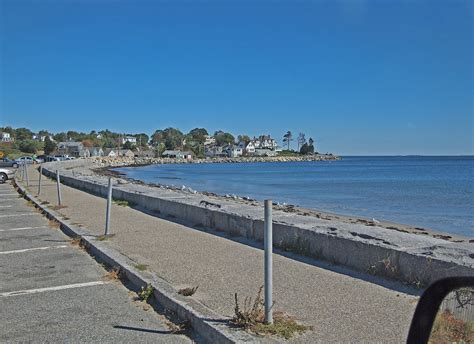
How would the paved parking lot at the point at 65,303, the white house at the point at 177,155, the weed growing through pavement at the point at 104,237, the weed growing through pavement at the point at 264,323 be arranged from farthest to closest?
the white house at the point at 177,155 → the weed growing through pavement at the point at 104,237 → the paved parking lot at the point at 65,303 → the weed growing through pavement at the point at 264,323

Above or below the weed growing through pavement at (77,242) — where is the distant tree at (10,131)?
above

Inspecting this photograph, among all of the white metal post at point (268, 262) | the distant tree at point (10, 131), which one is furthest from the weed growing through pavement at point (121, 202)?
the distant tree at point (10, 131)

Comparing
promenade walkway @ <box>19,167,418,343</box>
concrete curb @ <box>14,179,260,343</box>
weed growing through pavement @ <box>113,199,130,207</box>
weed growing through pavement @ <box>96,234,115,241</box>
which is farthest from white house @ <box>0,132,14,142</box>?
concrete curb @ <box>14,179,260,343</box>

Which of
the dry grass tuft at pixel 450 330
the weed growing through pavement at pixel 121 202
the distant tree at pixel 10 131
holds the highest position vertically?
the distant tree at pixel 10 131

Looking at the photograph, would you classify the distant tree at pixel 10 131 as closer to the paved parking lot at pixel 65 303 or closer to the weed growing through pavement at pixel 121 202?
the weed growing through pavement at pixel 121 202

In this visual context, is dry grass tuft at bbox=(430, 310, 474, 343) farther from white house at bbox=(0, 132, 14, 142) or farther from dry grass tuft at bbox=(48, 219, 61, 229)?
white house at bbox=(0, 132, 14, 142)

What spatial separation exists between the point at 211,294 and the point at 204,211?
5.82 m

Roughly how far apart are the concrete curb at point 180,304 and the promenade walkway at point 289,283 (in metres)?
0.19

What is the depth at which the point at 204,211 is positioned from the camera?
11.8 m

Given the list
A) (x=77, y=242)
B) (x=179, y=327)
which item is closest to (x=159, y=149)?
(x=77, y=242)

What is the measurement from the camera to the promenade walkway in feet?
15.6

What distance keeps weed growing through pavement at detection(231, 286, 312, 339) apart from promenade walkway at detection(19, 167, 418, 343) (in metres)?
0.12

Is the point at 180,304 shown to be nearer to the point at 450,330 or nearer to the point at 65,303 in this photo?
the point at 65,303

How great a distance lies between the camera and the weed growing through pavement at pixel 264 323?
4.59 m
